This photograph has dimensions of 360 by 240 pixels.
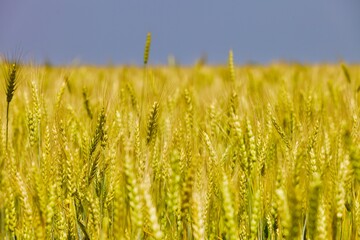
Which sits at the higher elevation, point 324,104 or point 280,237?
point 324,104

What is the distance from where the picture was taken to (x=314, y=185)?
2.66 ft

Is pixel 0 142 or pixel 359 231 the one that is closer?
pixel 359 231

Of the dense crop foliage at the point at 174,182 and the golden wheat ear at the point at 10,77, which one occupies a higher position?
the golden wheat ear at the point at 10,77

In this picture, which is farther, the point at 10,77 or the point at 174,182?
the point at 10,77

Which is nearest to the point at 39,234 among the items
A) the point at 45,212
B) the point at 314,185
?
the point at 45,212

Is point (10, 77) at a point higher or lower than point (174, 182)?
higher

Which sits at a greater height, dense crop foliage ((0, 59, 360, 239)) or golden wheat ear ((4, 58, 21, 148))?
golden wheat ear ((4, 58, 21, 148))

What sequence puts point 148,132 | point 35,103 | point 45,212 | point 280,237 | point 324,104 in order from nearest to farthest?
point 45,212
point 280,237
point 148,132
point 35,103
point 324,104

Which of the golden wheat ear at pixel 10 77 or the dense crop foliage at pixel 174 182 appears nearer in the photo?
the dense crop foliage at pixel 174 182

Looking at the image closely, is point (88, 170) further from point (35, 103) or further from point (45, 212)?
point (35, 103)

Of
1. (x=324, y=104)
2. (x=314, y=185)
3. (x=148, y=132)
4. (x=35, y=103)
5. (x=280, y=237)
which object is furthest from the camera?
(x=324, y=104)

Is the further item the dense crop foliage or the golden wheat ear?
the golden wheat ear

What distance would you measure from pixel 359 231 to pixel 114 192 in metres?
0.61

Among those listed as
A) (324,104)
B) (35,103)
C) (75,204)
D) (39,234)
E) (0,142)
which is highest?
(324,104)
